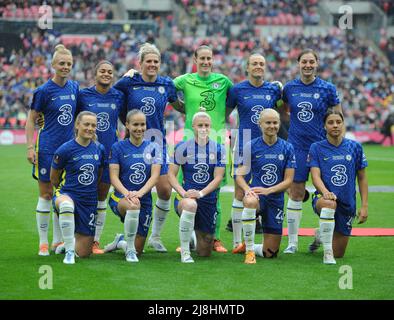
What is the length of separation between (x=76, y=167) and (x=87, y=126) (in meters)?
0.44

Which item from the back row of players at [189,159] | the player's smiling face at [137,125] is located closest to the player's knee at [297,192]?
the back row of players at [189,159]

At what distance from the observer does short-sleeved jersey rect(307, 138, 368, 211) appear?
855 cm

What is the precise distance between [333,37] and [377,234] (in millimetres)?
27836

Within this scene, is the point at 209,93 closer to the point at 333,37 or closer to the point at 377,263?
the point at 377,263

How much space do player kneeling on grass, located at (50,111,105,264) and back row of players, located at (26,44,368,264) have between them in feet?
0.03

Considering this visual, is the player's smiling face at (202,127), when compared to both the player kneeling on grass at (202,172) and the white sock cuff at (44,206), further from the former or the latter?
the white sock cuff at (44,206)

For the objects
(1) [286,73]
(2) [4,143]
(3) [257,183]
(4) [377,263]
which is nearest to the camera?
(4) [377,263]

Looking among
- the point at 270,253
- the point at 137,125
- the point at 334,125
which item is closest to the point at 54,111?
the point at 137,125

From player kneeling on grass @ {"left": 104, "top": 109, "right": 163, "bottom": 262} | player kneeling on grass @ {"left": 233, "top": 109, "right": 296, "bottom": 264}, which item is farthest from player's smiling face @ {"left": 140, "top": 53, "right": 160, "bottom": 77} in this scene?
player kneeling on grass @ {"left": 233, "top": 109, "right": 296, "bottom": 264}

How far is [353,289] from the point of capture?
22.5ft

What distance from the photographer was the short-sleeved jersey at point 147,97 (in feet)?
29.9

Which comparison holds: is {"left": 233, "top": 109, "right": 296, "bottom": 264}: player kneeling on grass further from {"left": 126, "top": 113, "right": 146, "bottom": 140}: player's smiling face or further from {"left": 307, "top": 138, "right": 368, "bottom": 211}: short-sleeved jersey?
{"left": 126, "top": 113, "right": 146, "bottom": 140}: player's smiling face

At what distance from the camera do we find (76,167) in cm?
836
